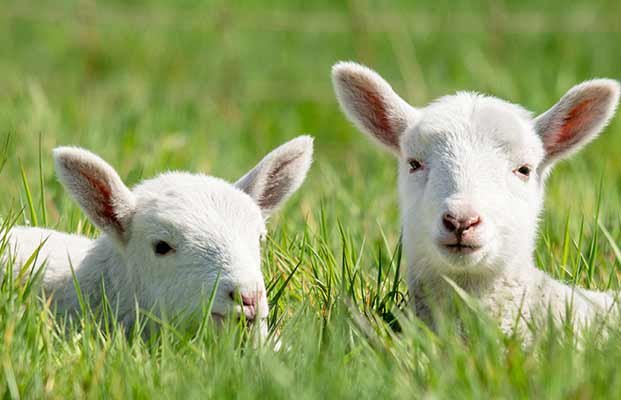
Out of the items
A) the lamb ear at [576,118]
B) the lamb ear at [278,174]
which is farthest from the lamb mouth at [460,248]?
the lamb ear at [278,174]

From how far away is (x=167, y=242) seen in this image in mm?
4848

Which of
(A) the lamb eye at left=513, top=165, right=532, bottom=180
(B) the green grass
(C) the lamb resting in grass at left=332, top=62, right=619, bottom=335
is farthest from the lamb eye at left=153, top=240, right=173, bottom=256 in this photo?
(A) the lamb eye at left=513, top=165, right=532, bottom=180

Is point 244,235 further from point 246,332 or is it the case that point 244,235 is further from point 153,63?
point 153,63

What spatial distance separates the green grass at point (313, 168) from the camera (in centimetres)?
382

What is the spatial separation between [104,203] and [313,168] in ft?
16.5

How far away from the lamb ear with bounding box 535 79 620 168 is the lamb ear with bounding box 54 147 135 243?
6.41 feet

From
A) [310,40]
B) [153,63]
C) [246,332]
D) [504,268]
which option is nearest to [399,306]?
[504,268]

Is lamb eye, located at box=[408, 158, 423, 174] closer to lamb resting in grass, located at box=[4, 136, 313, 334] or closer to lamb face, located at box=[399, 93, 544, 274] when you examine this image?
lamb face, located at box=[399, 93, 544, 274]

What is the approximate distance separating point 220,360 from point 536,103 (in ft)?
19.4

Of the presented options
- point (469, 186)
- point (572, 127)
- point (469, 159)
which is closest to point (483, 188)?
point (469, 186)

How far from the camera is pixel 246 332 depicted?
443 centimetres

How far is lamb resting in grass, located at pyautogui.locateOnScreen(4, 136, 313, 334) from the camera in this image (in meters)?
4.63

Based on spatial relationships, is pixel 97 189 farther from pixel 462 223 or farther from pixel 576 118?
pixel 576 118

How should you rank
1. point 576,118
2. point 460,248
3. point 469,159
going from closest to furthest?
point 460,248 → point 469,159 → point 576,118
